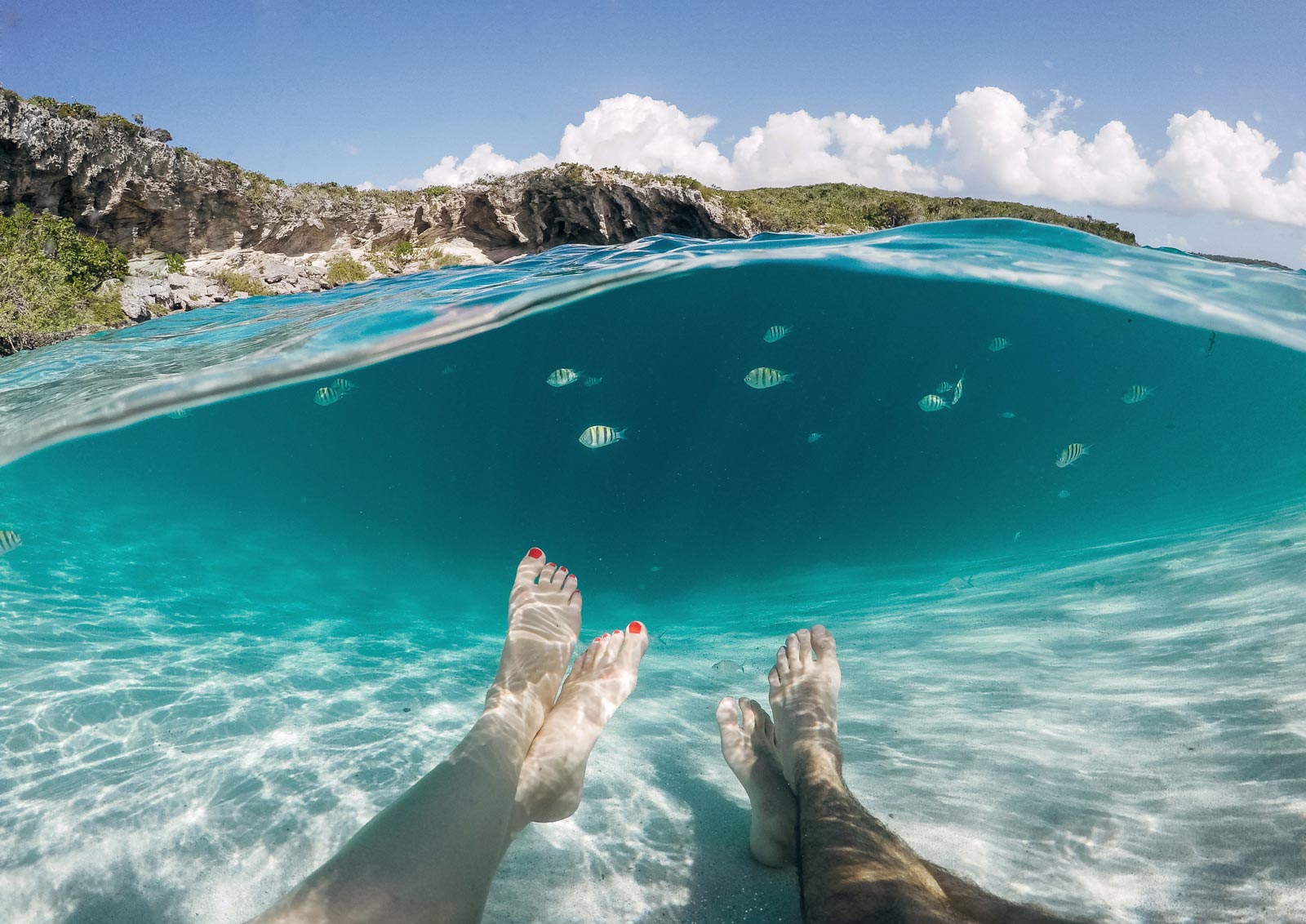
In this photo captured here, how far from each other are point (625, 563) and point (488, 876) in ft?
95.6

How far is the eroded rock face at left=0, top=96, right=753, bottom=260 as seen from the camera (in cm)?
3147

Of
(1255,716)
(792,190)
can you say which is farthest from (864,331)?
(1255,716)

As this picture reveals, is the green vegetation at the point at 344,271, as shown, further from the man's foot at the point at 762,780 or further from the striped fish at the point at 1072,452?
the man's foot at the point at 762,780

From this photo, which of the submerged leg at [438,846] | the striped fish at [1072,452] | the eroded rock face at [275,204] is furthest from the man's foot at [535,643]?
the eroded rock face at [275,204]

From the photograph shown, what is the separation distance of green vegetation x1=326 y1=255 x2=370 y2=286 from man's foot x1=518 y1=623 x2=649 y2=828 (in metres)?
33.0

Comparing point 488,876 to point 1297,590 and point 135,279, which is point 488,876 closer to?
point 1297,590

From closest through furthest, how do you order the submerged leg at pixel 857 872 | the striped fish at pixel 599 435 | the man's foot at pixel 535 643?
1. the submerged leg at pixel 857 872
2. the man's foot at pixel 535 643
3. the striped fish at pixel 599 435

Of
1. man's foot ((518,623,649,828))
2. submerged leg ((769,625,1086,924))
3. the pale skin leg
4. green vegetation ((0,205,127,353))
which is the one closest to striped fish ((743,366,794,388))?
man's foot ((518,623,649,828))

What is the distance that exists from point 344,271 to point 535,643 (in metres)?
34.6

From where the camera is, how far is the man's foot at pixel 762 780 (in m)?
2.87

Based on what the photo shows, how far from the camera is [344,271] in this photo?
32.6 metres

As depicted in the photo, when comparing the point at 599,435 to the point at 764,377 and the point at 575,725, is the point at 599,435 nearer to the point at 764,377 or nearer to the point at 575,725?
the point at 764,377

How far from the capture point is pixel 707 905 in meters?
2.67

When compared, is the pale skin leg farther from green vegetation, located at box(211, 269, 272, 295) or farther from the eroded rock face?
the eroded rock face
